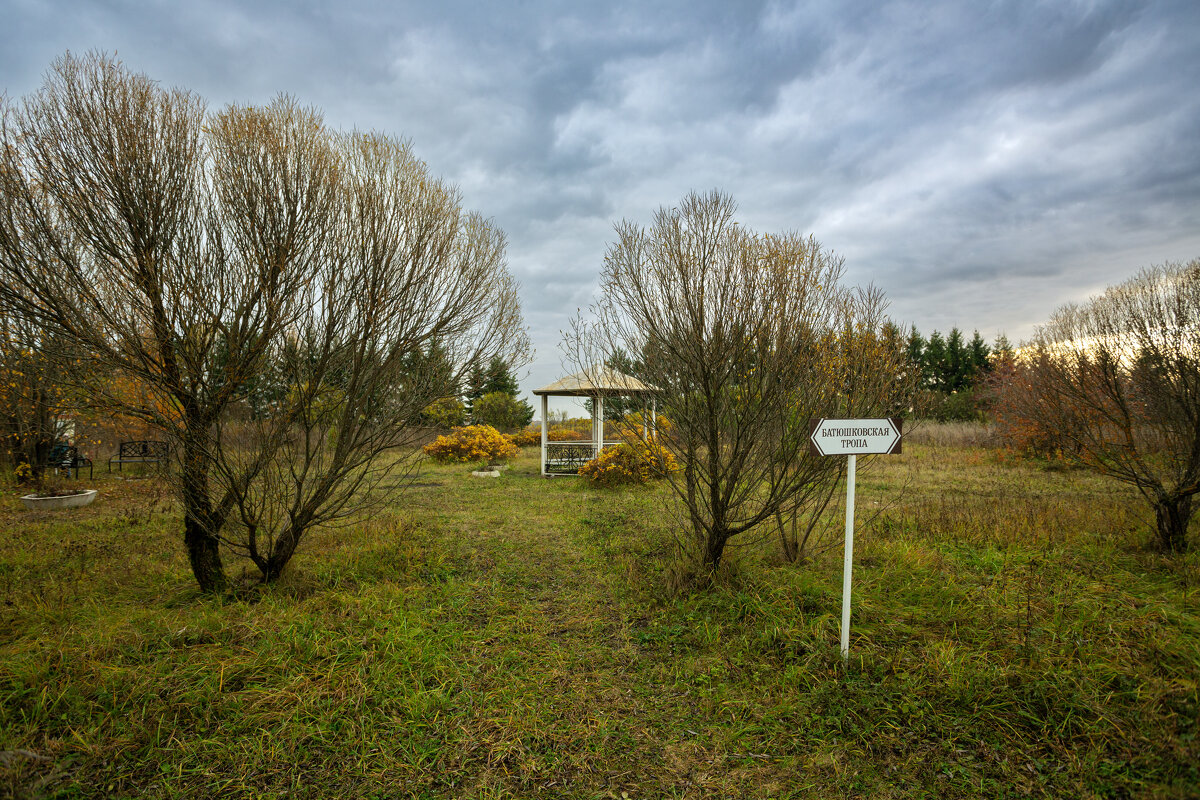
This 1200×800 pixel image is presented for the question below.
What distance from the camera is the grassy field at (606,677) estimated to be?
2598 mm

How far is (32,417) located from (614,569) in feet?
35.3

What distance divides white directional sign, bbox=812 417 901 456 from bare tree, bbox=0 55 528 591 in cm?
362

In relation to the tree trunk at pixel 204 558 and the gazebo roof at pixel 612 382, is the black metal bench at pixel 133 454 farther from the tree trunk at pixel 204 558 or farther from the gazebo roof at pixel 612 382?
the gazebo roof at pixel 612 382

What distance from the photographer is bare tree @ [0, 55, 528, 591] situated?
3852 mm

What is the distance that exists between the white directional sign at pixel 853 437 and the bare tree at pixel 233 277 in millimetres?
3615

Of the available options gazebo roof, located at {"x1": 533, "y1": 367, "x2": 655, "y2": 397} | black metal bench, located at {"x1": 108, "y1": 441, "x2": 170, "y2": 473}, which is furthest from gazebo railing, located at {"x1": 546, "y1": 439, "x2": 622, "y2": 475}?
black metal bench, located at {"x1": 108, "y1": 441, "x2": 170, "y2": 473}

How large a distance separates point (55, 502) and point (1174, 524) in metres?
15.3

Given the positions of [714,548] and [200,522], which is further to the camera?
[714,548]

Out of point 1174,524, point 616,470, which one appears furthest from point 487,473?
point 1174,524

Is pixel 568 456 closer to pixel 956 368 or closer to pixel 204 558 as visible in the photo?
pixel 204 558

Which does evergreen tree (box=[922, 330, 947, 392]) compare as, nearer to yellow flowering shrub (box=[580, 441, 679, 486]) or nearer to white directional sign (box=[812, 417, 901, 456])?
yellow flowering shrub (box=[580, 441, 679, 486])

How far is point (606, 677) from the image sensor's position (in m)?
3.60

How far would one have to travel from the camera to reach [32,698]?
9.62 ft

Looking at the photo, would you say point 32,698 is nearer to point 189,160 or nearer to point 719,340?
point 189,160
